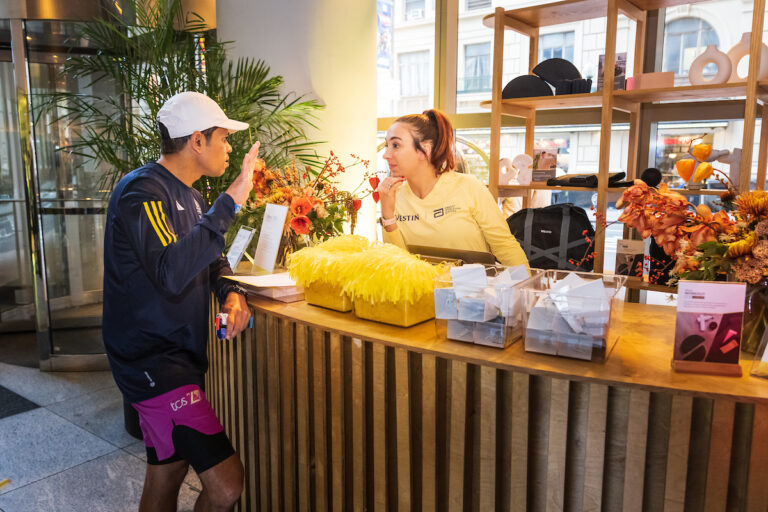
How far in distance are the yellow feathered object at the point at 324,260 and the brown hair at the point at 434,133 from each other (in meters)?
0.93

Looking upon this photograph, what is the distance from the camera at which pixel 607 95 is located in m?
3.57

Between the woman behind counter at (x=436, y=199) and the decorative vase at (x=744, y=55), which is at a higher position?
the decorative vase at (x=744, y=55)

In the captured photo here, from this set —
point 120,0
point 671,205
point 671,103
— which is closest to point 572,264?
point 671,103

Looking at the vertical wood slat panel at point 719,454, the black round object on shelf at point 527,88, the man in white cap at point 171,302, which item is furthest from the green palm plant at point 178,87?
the vertical wood slat panel at point 719,454

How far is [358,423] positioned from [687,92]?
8.84 ft

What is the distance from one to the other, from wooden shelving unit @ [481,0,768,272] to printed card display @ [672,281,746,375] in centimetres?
202

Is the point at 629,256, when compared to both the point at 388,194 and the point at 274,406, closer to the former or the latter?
the point at 388,194

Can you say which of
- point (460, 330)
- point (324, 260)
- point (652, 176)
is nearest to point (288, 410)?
point (324, 260)

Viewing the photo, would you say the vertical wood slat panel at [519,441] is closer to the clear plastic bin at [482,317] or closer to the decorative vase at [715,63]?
the clear plastic bin at [482,317]

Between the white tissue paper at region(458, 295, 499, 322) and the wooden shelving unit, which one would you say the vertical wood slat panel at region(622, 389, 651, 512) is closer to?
the white tissue paper at region(458, 295, 499, 322)

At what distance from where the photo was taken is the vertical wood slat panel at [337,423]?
182 centimetres

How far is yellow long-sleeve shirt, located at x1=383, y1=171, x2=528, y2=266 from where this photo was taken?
2904mm

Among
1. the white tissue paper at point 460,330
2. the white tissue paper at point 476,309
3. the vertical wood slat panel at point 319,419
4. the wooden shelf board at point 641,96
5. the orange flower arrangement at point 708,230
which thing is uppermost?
the wooden shelf board at point 641,96

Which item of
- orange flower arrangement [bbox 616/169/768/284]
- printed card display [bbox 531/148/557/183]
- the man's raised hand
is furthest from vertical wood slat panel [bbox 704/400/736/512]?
printed card display [bbox 531/148/557/183]
